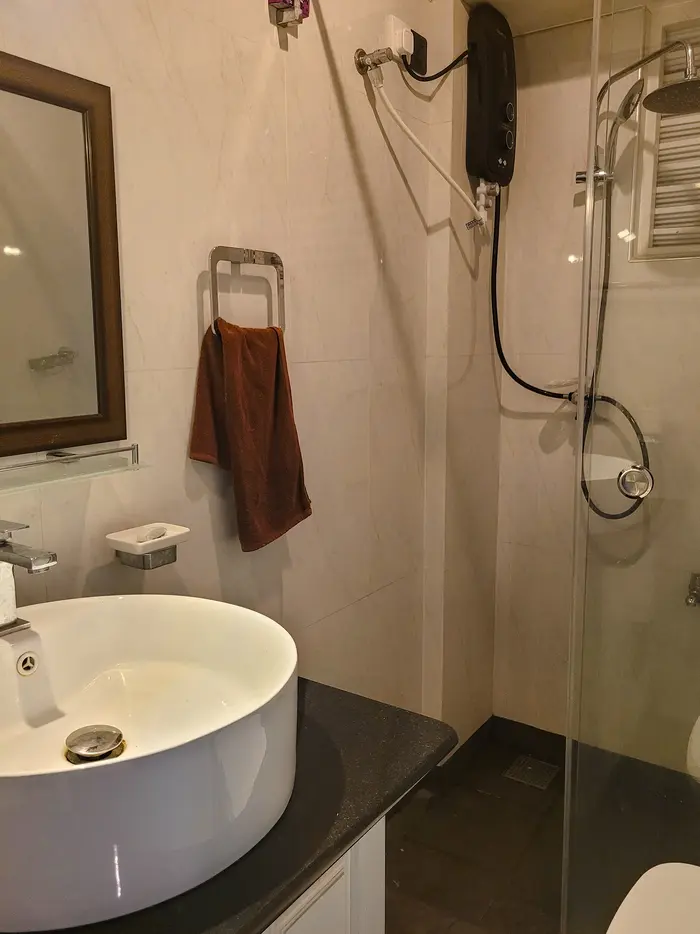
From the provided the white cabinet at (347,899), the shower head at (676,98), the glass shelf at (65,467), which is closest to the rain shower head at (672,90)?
the shower head at (676,98)

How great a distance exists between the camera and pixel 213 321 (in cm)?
141

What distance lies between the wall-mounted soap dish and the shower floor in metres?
1.19

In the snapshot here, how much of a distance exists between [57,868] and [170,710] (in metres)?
0.35

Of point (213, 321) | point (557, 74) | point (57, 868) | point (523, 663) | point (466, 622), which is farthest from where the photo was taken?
point (523, 663)

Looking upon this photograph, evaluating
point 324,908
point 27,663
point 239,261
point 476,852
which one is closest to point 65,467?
point 27,663

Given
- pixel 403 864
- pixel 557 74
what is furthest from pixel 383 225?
pixel 403 864

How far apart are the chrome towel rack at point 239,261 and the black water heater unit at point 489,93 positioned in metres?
0.91

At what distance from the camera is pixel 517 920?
6.07 ft

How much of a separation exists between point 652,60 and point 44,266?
4.95 feet

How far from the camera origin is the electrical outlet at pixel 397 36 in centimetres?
180

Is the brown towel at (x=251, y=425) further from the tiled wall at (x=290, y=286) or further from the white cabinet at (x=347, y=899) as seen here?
Result: the white cabinet at (x=347, y=899)

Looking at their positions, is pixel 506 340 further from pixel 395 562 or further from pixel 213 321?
pixel 213 321

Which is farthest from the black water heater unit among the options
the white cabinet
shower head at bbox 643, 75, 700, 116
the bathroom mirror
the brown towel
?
the white cabinet

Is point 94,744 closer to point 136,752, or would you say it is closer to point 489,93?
point 136,752
